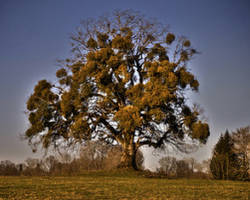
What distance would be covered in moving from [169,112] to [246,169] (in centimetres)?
1247

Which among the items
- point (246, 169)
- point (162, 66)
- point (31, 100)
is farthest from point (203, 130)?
point (31, 100)

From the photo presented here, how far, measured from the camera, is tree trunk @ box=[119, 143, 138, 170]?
2287 cm

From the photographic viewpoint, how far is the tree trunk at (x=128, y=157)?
22.9 metres

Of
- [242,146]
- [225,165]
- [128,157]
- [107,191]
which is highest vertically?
[242,146]

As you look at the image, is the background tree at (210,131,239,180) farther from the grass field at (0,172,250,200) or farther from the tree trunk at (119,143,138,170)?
the grass field at (0,172,250,200)

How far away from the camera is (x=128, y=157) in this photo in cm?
2314

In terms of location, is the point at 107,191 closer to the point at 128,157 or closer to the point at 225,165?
the point at 128,157

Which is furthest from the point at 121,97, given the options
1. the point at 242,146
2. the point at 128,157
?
the point at 242,146

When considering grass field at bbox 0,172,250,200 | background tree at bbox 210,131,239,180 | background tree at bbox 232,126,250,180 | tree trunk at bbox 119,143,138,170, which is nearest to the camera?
grass field at bbox 0,172,250,200

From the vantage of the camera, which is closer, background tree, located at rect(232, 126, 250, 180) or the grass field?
the grass field

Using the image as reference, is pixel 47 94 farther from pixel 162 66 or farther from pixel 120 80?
pixel 162 66

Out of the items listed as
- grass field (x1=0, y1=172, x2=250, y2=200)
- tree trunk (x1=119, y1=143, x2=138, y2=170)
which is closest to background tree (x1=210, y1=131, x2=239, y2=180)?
tree trunk (x1=119, y1=143, x2=138, y2=170)

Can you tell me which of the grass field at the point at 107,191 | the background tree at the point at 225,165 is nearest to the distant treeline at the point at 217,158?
the background tree at the point at 225,165

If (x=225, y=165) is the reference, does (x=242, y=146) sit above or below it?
above
